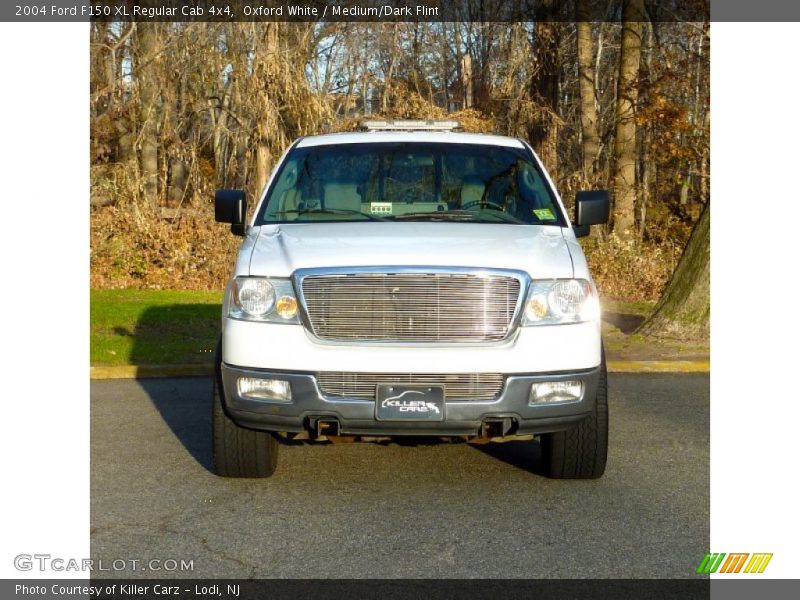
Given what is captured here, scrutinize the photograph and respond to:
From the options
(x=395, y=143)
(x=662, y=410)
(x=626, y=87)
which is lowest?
(x=662, y=410)

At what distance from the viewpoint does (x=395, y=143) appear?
7500 millimetres

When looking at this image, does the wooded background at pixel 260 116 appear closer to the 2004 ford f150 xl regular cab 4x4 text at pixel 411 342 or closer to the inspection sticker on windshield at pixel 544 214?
the inspection sticker on windshield at pixel 544 214

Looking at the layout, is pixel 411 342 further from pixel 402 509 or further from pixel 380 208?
pixel 380 208

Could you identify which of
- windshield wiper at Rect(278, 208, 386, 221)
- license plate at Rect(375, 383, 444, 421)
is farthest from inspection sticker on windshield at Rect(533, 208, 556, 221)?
license plate at Rect(375, 383, 444, 421)

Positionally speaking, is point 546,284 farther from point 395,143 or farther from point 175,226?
point 175,226

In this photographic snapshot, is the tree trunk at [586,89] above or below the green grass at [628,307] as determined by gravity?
above

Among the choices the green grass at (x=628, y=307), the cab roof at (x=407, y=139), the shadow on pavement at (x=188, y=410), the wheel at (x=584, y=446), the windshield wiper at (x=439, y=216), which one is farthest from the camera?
the green grass at (x=628, y=307)

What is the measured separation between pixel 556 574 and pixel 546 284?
1.66 metres

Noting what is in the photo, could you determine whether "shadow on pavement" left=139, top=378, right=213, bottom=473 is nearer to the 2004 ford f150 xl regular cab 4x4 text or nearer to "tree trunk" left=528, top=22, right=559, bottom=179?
the 2004 ford f150 xl regular cab 4x4 text

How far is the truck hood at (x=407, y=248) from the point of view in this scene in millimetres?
5805

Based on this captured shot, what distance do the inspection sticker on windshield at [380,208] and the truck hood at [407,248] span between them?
394 mm

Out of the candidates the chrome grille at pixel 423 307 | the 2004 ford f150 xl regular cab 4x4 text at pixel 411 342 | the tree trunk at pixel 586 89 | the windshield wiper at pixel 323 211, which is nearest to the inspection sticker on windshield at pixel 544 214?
the 2004 ford f150 xl regular cab 4x4 text at pixel 411 342

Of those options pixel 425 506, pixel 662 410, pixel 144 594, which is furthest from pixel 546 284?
pixel 662 410

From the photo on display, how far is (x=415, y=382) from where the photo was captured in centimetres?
567
